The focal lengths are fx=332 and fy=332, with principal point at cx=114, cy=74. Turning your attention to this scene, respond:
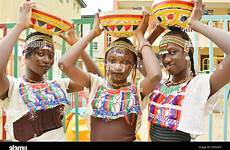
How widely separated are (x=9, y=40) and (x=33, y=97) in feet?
1.17

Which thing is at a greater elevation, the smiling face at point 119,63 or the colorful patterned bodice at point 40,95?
the smiling face at point 119,63

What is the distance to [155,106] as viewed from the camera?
76.0 inches

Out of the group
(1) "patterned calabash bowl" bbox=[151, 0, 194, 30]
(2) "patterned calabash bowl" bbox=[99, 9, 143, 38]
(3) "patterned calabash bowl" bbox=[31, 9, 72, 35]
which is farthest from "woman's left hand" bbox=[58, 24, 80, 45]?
(1) "patterned calabash bowl" bbox=[151, 0, 194, 30]

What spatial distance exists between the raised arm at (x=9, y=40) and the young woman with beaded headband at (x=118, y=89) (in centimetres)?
29

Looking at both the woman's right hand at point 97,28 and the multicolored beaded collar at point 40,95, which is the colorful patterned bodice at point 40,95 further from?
the woman's right hand at point 97,28

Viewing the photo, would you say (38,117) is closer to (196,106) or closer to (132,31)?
(132,31)

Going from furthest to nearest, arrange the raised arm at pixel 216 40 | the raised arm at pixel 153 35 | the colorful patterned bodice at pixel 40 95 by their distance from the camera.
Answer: the raised arm at pixel 153 35, the colorful patterned bodice at pixel 40 95, the raised arm at pixel 216 40

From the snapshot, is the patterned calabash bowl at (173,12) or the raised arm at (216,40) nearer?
the raised arm at (216,40)

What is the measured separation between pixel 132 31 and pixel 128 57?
0.16m

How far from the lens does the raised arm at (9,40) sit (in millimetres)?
1791

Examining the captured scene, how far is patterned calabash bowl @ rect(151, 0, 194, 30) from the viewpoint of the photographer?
182cm

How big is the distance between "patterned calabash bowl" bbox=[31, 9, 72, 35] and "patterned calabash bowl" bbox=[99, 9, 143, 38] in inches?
9.9

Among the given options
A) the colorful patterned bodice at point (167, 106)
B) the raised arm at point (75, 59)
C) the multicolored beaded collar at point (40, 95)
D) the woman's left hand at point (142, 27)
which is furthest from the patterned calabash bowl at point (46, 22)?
the colorful patterned bodice at point (167, 106)
